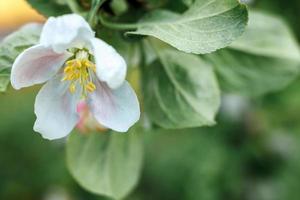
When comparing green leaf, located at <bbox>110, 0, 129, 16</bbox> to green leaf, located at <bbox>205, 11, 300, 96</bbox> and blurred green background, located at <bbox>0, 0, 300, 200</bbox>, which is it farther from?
blurred green background, located at <bbox>0, 0, 300, 200</bbox>

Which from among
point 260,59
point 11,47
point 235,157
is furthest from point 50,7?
point 235,157

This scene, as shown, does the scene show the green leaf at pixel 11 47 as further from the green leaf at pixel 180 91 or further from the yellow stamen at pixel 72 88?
the green leaf at pixel 180 91

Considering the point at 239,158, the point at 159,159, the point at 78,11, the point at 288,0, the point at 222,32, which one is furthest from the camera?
the point at 159,159

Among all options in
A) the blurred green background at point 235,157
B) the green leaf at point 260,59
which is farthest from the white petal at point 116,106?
the blurred green background at point 235,157

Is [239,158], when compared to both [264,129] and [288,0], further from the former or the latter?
[288,0]

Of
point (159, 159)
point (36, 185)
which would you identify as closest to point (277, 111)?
point (159, 159)

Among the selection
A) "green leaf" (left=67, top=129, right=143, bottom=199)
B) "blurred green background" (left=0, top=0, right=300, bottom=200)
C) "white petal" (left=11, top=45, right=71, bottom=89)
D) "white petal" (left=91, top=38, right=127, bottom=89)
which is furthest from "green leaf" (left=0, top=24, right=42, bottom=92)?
"blurred green background" (left=0, top=0, right=300, bottom=200)
